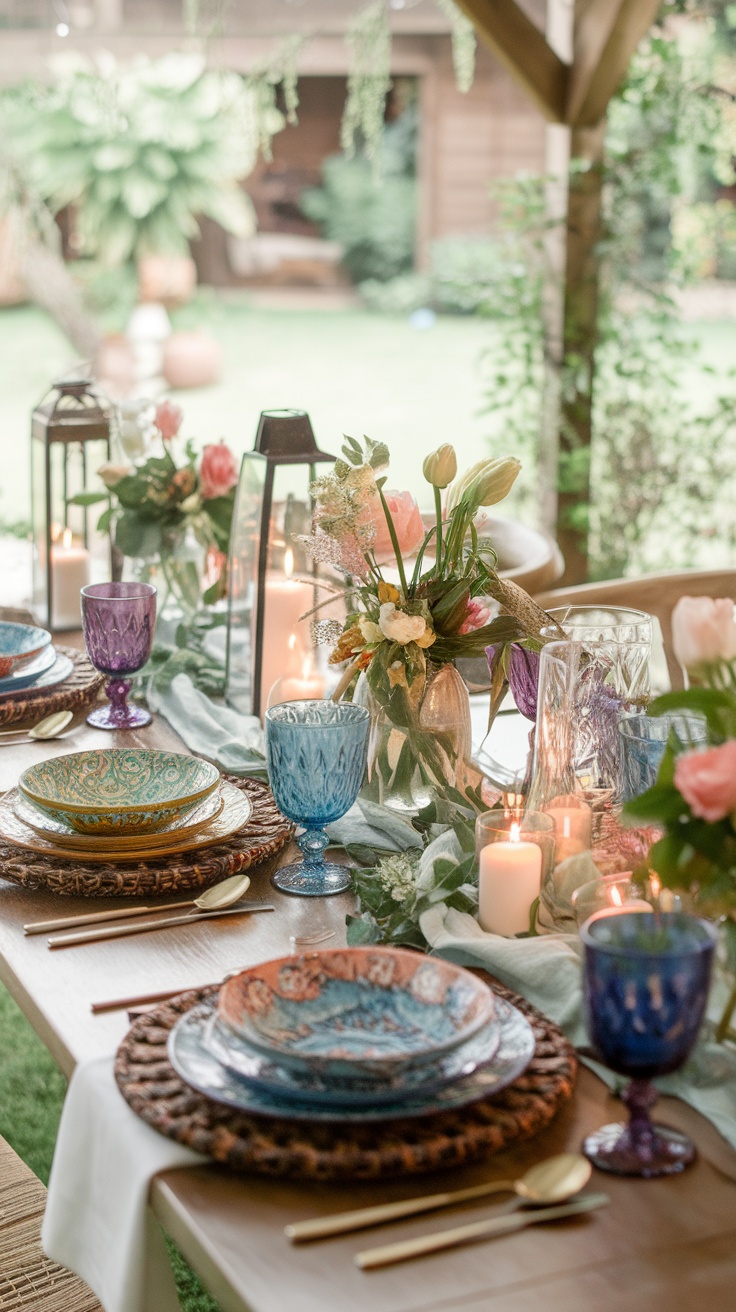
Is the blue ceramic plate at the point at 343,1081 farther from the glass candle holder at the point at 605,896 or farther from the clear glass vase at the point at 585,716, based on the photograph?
the clear glass vase at the point at 585,716

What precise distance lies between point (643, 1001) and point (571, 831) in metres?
0.36

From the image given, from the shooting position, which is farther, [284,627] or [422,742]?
[284,627]

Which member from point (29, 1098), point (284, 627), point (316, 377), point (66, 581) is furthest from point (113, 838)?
point (316, 377)

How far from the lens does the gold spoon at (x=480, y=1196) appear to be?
77 centimetres

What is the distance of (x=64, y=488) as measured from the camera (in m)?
2.07

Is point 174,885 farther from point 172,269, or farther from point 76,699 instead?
point 172,269

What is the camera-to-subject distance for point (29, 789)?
4.18ft

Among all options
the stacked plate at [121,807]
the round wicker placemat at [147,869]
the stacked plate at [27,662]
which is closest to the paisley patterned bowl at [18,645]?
the stacked plate at [27,662]

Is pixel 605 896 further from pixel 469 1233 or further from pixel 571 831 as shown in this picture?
pixel 469 1233

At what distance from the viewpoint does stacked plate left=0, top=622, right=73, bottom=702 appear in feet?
5.57

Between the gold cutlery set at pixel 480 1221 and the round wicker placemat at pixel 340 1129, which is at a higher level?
the round wicker placemat at pixel 340 1129

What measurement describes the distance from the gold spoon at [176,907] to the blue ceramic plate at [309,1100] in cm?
25

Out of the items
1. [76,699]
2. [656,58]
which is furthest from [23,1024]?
[656,58]

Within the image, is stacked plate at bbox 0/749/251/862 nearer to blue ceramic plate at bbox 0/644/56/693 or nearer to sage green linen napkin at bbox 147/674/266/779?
sage green linen napkin at bbox 147/674/266/779
